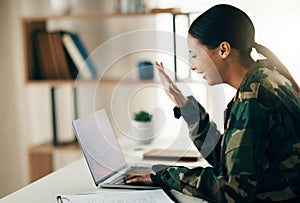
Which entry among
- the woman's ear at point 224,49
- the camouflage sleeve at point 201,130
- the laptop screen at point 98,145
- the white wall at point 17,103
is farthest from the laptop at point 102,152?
the white wall at point 17,103

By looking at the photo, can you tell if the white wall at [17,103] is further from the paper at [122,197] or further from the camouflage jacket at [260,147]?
the camouflage jacket at [260,147]

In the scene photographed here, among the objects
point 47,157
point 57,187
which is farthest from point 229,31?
point 47,157

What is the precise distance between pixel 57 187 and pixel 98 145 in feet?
0.60

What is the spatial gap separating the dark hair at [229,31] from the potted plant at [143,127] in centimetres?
80

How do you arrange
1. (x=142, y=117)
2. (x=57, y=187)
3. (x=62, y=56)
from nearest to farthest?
(x=57, y=187) < (x=142, y=117) < (x=62, y=56)

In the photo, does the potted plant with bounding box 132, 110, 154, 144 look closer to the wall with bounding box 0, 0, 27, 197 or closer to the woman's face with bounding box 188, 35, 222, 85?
→ the woman's face with bounding box 188, 35, 222, 85

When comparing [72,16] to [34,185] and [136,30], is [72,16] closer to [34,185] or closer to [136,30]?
[136,30]

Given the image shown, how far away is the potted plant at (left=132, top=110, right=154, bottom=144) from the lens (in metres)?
2.20

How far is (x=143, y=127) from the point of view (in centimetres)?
221

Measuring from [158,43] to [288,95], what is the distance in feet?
4.89

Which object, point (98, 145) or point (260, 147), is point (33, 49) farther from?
point (260, 147)

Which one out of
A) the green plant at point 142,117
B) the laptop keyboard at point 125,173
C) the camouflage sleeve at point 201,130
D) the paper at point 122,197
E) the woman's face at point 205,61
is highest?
the woman's face at point 205,61

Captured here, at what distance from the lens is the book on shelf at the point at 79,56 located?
290 centimetres

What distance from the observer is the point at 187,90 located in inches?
74.7
